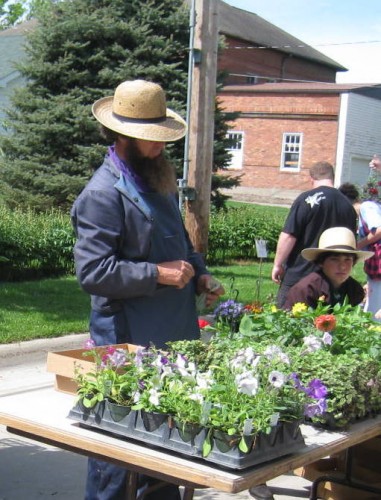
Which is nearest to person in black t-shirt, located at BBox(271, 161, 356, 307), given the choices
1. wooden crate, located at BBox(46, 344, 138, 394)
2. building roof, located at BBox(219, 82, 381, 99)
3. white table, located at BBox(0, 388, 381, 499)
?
white table, located at BBox(0, 388, 381, 499)

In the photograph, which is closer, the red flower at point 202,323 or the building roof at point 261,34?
the red flower at point 202,323

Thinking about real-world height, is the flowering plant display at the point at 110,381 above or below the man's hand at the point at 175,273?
below

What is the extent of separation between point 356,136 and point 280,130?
10.4 feet

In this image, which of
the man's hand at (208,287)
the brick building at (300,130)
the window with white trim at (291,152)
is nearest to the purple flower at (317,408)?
the man's hand at (208,287)

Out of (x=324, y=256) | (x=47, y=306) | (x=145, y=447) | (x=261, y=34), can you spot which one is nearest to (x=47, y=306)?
(x=47, y=306)

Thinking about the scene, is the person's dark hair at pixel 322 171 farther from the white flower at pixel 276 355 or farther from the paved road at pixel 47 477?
the white flower at pixel 276 355

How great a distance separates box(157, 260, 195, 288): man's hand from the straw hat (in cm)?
50

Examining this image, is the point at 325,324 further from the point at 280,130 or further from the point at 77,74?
the point at 280,130

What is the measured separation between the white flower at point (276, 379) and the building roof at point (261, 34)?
40146 mm

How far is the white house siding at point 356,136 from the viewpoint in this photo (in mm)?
33812

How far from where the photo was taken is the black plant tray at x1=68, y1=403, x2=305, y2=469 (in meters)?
2.23

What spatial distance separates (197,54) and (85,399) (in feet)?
20.8

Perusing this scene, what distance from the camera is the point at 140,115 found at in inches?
133

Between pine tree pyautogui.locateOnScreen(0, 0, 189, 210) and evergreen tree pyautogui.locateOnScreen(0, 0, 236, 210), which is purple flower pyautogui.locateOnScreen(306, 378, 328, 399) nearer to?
evergreen tree pyautogui.locateOnScreen(0, 0, 236, 210)
